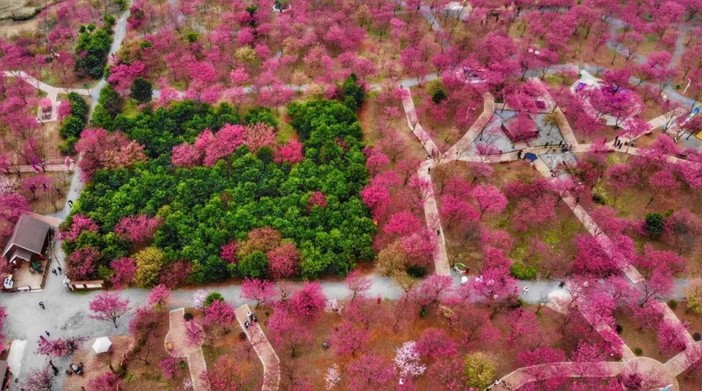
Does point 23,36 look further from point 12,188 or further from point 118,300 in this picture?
point 118,300

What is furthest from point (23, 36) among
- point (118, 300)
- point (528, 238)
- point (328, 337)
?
point (528, 238)

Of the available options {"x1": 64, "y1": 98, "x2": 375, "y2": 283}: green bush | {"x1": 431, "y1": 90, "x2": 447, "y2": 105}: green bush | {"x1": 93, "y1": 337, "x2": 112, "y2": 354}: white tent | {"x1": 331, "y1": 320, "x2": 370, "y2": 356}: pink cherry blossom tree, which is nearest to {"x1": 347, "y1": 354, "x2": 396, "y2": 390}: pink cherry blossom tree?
{"x1": 331, "y1": 320, "x2": 370, "y2": 356}: pink cherry blossom tree

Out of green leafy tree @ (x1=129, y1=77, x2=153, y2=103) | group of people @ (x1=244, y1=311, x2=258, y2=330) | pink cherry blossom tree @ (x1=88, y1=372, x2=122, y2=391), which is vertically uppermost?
green leafy tree @ (x1=129, y1=77, x2=153, y2=103)

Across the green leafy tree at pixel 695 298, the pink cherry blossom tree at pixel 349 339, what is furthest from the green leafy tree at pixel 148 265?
the green leafy tree at pixel 695 298

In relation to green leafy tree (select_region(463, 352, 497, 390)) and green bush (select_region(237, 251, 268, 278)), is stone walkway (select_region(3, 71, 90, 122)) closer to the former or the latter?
green bush (select_region(237, 251, 268, 278))

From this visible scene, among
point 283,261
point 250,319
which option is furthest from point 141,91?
point 250,319

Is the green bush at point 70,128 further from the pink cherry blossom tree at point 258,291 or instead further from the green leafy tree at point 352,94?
the green leafy tree at point 352,94
